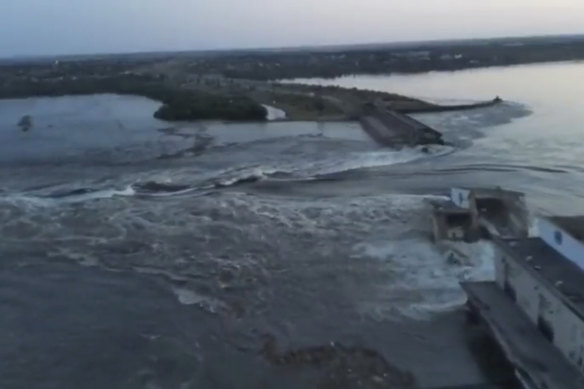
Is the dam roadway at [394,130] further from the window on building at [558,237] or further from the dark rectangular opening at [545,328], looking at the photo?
the dark rectangular opening at [545,328]

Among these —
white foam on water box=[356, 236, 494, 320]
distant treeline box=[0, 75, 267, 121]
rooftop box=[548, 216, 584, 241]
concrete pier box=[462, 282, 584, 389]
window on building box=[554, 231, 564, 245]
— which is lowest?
white foam on water box=[356, 236, 494, 320]

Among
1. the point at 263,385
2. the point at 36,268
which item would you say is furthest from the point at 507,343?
the point at 36,268

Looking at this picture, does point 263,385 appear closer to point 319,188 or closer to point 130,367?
point 130,367

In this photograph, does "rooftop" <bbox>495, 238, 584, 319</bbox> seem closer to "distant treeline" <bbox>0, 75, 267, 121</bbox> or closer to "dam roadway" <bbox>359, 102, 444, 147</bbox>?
"dam roadway" <bbox>359, 102, 444, 147</bbox>

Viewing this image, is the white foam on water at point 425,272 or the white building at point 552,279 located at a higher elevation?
the white building at point 552,279

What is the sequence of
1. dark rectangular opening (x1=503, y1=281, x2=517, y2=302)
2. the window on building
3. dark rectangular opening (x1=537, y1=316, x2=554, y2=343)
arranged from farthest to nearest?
dark rectangular opening (x1=503, y1=281, x2=517, y2=302), the window on building, dark rectangular opening (x1=537, y1=316, x2=554, y2=343)

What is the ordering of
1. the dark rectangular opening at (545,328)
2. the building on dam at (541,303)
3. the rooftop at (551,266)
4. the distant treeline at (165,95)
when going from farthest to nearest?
the distant treeline at (165,95) < the dark rectangular opening at (545,328) < the rooftop at (551,266) < the building on dam at (541,303)

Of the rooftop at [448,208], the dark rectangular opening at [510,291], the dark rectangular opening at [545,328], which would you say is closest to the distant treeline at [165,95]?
the rooftop at [448,208]

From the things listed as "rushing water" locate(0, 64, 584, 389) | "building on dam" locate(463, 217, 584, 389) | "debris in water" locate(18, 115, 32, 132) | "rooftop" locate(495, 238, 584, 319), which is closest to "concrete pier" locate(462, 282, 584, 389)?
"building on dam" locate(463, 217, 584, 389)

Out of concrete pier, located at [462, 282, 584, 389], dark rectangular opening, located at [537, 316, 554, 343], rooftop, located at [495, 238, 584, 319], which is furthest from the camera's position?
dark rectangular opening, located at [537, 316, 554, 343]

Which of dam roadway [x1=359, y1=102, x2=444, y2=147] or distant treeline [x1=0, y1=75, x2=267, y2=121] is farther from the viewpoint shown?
distant treeline [x1=0, y1=75, x2=267, y2=121]
